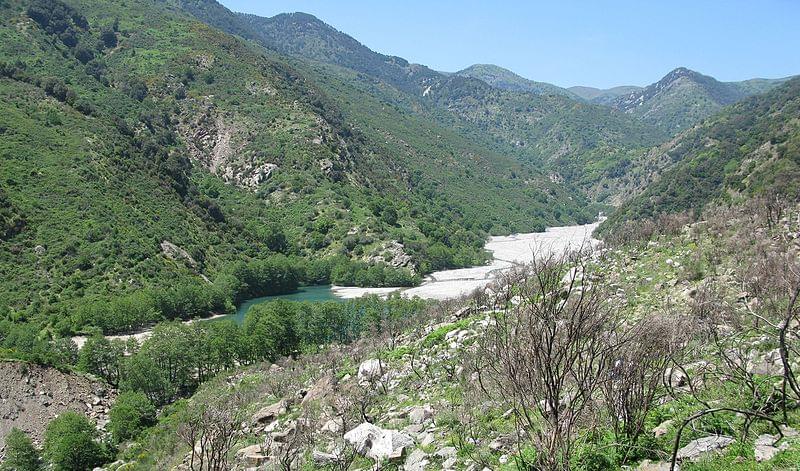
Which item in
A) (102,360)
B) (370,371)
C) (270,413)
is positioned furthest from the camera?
(102,360)

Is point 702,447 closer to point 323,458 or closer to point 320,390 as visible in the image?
point 323,458

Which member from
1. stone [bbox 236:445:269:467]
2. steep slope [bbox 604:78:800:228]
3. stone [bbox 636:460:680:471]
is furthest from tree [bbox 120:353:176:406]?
steep slope [bbox 604:78:800:228]

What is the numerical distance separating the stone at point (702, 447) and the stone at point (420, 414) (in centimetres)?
715

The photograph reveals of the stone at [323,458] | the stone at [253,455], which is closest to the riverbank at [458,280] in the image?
the stone at [253,455]

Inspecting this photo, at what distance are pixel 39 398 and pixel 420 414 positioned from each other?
3240 cm

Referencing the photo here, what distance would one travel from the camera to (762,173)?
195ft

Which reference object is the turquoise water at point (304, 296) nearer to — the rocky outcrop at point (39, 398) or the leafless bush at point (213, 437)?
the rocky outcrop at point (39, 398)

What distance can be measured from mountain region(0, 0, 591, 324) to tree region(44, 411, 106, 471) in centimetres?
2736

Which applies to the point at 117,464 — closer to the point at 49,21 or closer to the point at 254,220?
the point at 254,220

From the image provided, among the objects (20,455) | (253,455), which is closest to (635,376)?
(253,455)

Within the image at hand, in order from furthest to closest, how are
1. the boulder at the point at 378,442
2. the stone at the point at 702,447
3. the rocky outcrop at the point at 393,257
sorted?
the rocky outcrop at the point at 393,257 < the boulder at the point at 378,442 < the stone at the point at 702,447

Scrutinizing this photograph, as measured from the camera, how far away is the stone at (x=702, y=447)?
7352 mm

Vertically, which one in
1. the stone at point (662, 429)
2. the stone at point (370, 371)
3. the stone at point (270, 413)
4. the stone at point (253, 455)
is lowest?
the stone at point (270, 413)

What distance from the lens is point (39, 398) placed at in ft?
111
